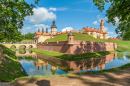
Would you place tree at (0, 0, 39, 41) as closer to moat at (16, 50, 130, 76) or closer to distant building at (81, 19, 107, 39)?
moat at (16, 50, 130, 76)

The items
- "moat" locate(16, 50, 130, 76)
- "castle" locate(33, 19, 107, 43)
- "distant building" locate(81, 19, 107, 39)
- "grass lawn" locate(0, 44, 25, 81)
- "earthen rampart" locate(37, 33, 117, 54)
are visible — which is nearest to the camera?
"grass lawn" locate(0, 44, 25, 81)

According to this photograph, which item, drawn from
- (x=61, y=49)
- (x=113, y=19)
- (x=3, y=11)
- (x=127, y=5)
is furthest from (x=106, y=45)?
(x=3, y=11)

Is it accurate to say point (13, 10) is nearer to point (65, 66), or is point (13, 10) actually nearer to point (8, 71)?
point (8, 71)

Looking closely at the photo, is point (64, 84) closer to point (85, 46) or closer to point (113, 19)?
point (113, 19)

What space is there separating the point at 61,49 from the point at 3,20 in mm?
18511

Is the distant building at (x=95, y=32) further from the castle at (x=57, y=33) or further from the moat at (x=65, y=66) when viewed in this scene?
the moat at (x=65, y=66)

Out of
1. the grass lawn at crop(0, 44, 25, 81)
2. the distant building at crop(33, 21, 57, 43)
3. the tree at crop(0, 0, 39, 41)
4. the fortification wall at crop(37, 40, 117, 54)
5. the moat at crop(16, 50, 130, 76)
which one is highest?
the distant building at crop(33, 21, 57, 43)

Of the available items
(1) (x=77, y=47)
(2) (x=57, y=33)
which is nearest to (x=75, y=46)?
(1) (x=77, y=47)

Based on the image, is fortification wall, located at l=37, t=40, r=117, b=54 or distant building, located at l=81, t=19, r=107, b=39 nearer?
fortification wall, located at l=37, t=40, r=117, b=54

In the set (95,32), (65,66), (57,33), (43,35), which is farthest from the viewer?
(57,33)

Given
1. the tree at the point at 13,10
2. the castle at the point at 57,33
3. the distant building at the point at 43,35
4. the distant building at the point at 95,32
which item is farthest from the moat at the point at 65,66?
the distant building at the point at 43,35

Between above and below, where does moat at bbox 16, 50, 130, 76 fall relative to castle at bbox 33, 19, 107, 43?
below

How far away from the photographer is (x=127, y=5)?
27.4ft

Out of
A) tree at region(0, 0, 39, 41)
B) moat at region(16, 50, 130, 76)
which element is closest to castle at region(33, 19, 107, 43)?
moat at region(16, 50, 130, 76)
